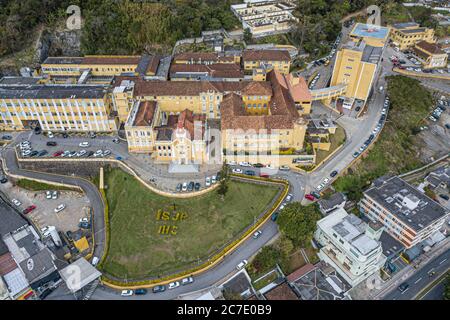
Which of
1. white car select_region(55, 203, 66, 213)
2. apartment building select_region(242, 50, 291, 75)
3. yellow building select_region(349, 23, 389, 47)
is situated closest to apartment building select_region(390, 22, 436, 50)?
yellow building select_region(349, 23, 389, 47)

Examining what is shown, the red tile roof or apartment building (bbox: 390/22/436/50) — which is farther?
apartment building (bbox: 390/22/436/50)

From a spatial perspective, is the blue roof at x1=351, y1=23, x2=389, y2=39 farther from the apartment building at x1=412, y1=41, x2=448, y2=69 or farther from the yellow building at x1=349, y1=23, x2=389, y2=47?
the apartment building at x1=412, y1=41, x2=448, y2=69

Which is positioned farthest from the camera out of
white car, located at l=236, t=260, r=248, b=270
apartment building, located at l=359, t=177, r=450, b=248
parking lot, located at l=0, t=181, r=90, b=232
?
parking lot, located at l=0, t=181, r=90, b=232

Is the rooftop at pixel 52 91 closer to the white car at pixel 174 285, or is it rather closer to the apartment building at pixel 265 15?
the white car at pixel 174 285

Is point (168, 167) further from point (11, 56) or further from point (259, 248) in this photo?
point (11, 56)

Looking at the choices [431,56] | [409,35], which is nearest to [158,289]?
[431,56]

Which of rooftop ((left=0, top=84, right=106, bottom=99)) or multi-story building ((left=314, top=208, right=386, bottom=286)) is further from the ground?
rooftop ((left=0, top=84, right=106, bottom=99))
